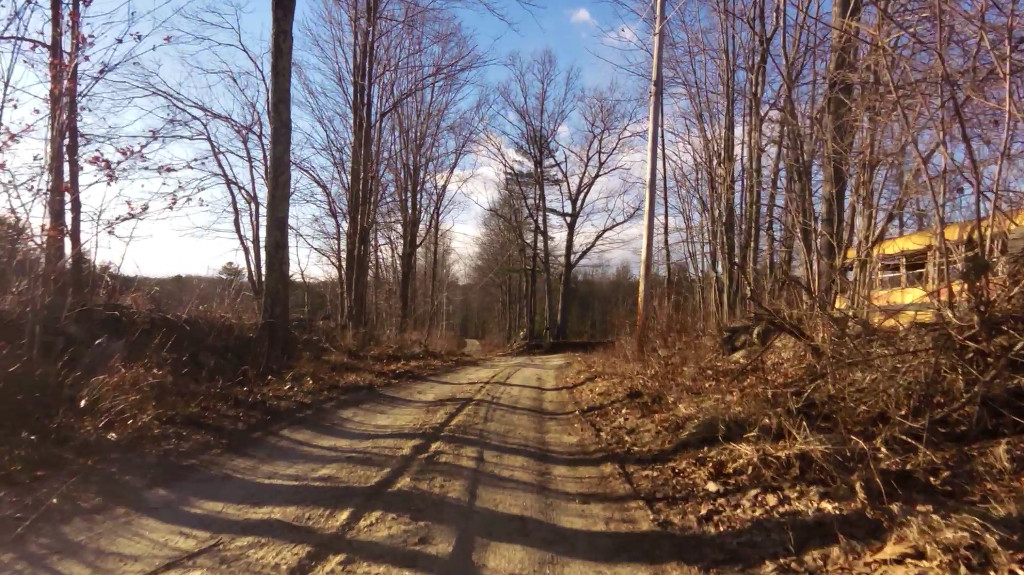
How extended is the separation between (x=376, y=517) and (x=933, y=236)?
4.97 meters

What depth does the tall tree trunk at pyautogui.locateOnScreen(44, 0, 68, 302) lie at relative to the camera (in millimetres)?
6832

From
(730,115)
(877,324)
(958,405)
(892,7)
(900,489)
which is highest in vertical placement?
(730,115)

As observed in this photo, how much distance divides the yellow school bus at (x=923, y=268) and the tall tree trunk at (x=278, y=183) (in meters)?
8.07

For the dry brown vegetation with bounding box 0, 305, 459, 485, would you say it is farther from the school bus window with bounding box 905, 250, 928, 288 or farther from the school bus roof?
the school bus roof

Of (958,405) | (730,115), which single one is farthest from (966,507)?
(730,115)

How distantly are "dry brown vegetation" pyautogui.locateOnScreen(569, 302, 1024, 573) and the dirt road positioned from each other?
2.00 ft

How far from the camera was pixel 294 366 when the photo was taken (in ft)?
32.6

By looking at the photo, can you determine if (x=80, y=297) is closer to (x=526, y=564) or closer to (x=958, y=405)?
(x=526, y=564)

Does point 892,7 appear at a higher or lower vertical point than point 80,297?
higher

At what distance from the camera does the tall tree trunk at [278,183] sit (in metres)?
9.88

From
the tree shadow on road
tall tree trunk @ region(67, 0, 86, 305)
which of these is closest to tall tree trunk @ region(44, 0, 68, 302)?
tall tree trunk @ region(67, 0, 86, 305)

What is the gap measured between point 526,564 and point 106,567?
96.2 inches

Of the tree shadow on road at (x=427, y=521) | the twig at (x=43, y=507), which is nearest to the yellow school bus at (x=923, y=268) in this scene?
the tree shadow on road at (x=427, y=521)

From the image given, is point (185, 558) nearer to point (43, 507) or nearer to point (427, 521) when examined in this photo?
point (43, 507)
